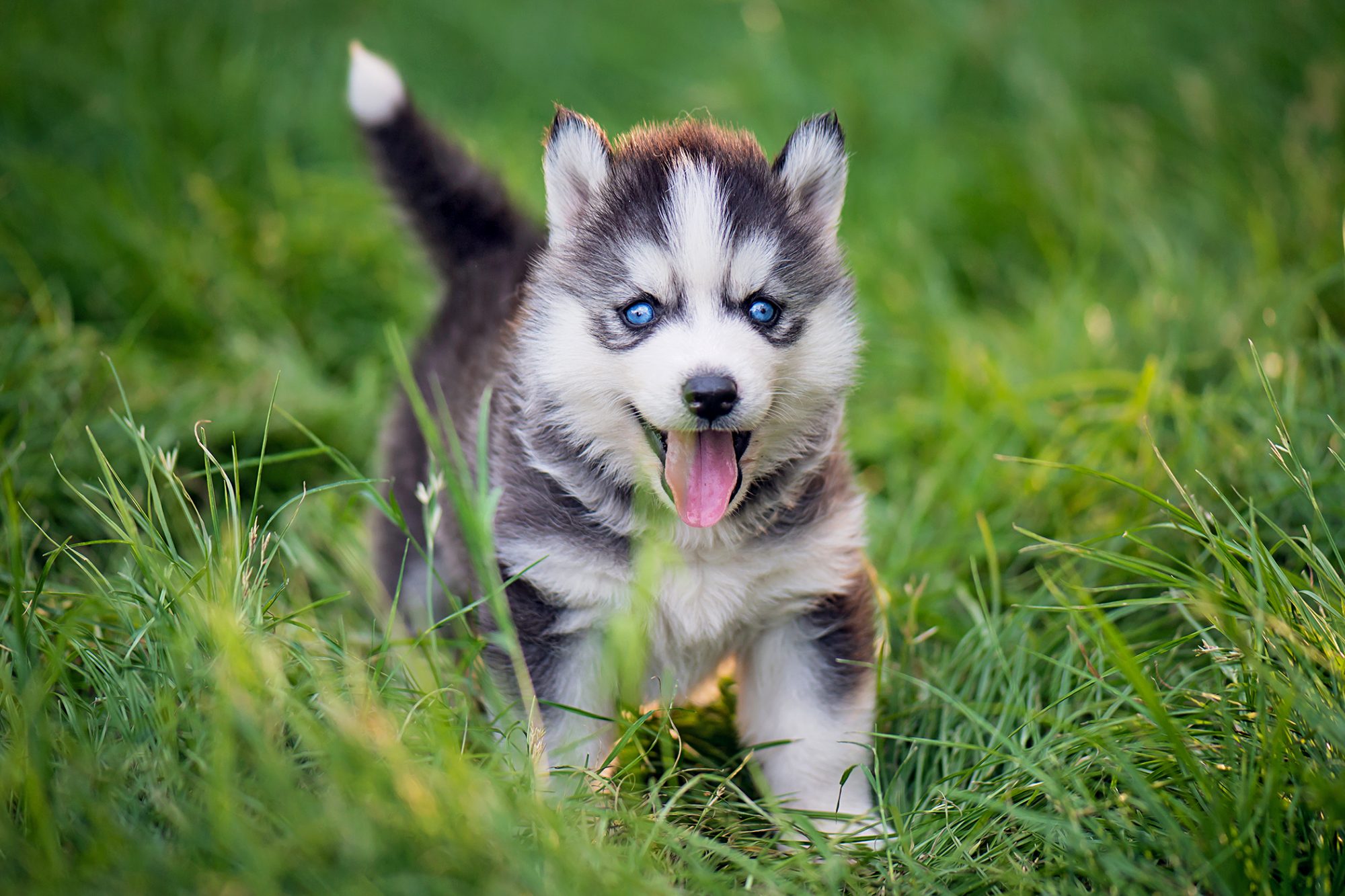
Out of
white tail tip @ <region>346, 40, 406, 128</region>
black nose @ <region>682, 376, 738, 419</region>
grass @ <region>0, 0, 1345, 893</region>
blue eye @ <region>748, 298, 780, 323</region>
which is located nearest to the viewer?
grass @ <region>0, 0, 1345, 893</region>

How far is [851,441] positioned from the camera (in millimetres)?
4203

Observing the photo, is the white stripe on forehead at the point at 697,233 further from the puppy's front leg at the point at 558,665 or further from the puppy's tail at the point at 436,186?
the puppy's tail at the point at 436,186

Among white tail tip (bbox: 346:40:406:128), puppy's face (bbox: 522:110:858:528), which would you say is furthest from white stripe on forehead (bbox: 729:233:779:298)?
white tail tip (bbox: 346:40:406:128)

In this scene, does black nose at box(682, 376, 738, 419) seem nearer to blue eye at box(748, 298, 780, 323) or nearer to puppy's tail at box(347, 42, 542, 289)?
blue eye at box(748, 298, 780, 323)

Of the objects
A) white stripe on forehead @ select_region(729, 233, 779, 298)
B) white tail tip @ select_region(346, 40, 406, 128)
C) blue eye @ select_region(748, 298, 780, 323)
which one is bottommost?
blue eye @ select_region(748, 298, 780, 323)

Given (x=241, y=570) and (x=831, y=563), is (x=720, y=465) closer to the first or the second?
(x=831, y=563)

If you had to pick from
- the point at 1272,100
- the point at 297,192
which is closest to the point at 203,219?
the point at 297,192

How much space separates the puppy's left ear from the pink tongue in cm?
64

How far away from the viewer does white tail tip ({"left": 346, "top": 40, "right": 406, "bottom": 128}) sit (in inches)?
128

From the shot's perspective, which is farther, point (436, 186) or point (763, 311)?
point (436, 186)

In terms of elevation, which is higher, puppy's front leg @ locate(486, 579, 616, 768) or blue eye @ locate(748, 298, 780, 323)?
blue eye @ locate(748, 298, 780, 323)

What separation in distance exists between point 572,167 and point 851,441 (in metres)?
2.03

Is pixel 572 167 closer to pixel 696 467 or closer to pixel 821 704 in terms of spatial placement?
pixel 696 467

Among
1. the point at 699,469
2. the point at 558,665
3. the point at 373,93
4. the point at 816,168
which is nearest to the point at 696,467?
the point at 699,469
